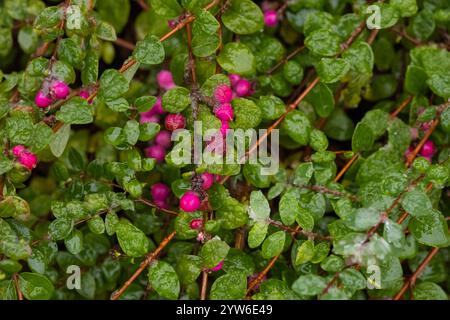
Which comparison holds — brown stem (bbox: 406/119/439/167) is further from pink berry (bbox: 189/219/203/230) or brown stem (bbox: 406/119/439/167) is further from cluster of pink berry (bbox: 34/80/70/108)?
cluster of pink berry (bbox: 34/80/70/108)

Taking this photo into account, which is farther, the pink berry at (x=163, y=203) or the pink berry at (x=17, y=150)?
the pink berry at (x=163, y=203)

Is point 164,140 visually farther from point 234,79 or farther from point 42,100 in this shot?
point 42,100

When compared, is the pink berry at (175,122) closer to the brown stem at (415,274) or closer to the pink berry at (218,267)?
the pink berry at (218,267)

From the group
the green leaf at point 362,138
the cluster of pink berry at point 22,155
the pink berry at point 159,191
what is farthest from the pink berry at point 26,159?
the green leaf at point 362,138

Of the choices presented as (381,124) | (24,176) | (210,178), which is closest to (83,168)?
(24,176)

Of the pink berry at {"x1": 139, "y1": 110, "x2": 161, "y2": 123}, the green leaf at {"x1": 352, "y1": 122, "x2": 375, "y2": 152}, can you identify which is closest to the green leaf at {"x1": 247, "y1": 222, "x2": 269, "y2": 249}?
the green leaf at {"x1": 352, "y1": 122, "x2": 375, "y2": 152}
